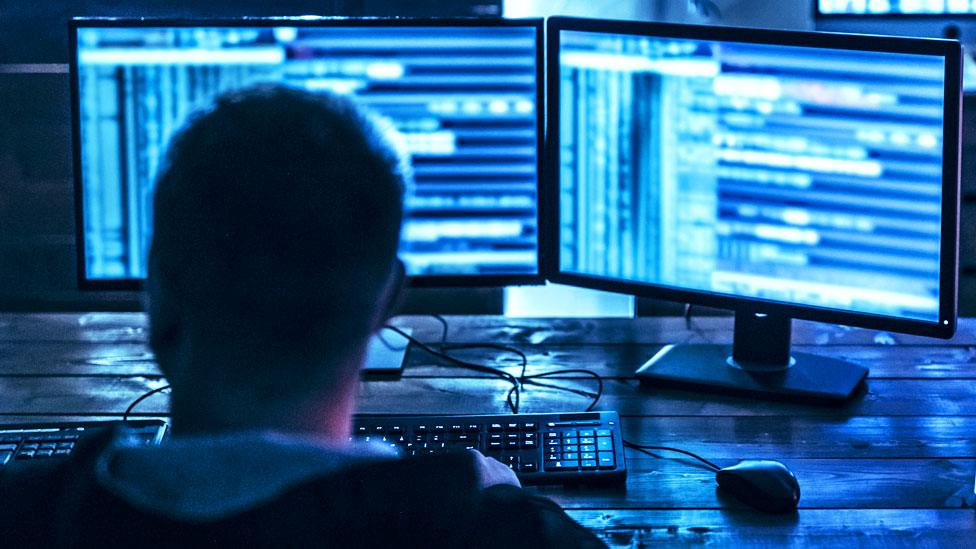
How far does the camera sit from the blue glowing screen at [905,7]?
2.98m

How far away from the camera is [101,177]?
1646 millimetres

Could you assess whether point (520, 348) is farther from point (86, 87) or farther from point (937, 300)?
point (86, 87)

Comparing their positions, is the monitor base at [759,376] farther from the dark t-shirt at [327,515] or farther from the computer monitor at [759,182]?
the dark t-shirt at [327,515]

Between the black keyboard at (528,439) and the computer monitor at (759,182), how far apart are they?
0.83 feet

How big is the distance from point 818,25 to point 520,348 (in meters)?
1.61

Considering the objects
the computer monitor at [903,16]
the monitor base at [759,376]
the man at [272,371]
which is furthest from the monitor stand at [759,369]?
the computer monitor at [903,16]

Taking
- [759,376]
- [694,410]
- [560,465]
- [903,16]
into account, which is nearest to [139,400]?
[560,465]

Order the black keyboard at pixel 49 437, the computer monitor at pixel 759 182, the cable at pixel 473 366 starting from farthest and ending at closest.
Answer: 1. the cable at pixel 473 366
2. the computer monitor at pixel 759 182
3. the black keyboard at pixel 49 437

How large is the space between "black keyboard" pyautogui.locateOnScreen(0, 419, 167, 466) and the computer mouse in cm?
63

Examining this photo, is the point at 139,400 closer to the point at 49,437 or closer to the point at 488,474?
the point at 49,437

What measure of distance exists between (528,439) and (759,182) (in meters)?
0.46

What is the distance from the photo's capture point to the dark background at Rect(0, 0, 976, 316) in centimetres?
255

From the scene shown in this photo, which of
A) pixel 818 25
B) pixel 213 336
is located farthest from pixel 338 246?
pixel 818 25

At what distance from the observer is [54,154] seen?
2.55m
